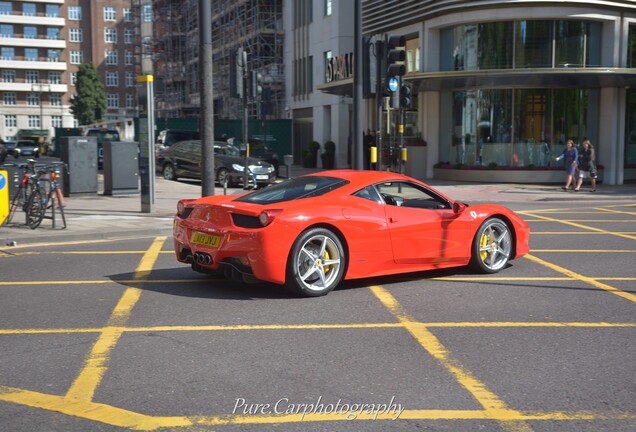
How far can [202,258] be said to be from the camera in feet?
25.3

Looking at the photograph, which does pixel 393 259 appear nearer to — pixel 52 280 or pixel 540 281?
pixel 540 281

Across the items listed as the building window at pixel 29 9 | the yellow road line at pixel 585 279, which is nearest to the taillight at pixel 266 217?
the yellow road line at pixel 585 279

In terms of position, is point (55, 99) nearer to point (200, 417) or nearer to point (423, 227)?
point (423, 227)

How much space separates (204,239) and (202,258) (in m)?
0.19

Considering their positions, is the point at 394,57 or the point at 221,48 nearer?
the point at 394,57

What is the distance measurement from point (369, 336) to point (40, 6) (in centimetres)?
10361

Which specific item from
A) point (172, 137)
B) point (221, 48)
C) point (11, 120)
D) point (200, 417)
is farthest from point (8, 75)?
point (200, 417)

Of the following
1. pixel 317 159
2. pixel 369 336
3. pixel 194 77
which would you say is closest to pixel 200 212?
pixel 369 336

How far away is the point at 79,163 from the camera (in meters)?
19.3

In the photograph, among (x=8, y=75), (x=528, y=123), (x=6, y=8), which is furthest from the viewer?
(x=8, y=75)

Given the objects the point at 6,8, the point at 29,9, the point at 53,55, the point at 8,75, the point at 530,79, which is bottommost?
the point at 530,79

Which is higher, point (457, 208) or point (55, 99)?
point (55, 99)

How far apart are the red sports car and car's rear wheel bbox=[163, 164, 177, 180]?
1888 centimetres

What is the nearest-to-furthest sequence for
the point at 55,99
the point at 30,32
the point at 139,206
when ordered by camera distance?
1. the point at 139,206
2. the point at 30,32
3. the point at 55,99
